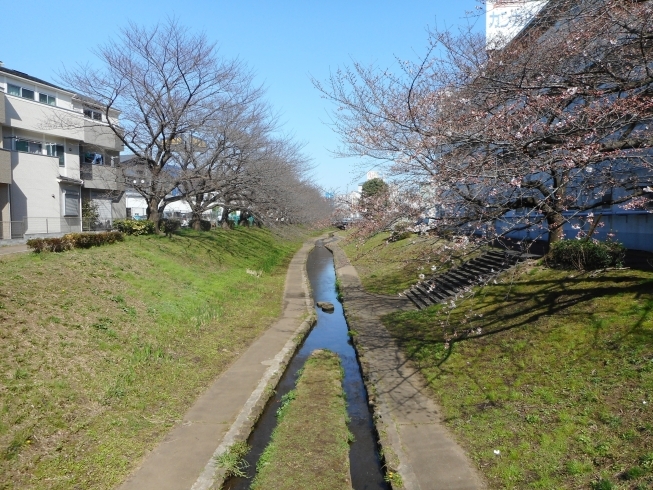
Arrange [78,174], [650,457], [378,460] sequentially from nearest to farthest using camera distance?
[650,457] → [378,460] → [78,174]

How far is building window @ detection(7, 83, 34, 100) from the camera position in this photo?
2281cm

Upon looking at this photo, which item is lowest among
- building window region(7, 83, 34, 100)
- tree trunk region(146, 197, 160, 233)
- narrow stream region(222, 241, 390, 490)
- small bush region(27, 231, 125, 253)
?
narrow stream region(222, 241, 390, 490)

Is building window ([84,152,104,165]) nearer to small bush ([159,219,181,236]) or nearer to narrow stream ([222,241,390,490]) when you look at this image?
small bush ([159,219,181,236])

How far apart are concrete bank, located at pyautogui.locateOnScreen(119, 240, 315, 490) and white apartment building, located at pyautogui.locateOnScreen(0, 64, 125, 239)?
11736mm

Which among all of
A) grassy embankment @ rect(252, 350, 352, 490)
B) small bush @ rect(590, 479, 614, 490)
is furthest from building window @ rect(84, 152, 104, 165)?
small bush @ rect(590, 479, 614, 490)

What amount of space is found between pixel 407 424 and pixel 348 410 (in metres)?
1.59

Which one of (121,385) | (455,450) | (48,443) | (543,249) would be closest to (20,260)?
(121,385)

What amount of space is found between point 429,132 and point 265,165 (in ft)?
50.2

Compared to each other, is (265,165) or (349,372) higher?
(265,165)

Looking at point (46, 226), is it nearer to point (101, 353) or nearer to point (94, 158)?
point (94, 158)

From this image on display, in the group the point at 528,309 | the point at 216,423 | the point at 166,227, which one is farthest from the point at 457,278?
the point at 166,227

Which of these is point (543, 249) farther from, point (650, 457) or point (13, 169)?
point (13, 169)

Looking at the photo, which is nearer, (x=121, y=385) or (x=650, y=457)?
(x=650, y=457)

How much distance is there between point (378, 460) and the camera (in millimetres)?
6973
